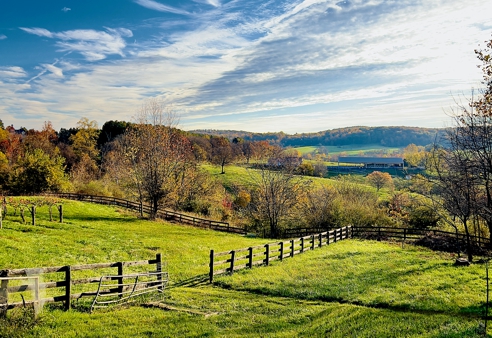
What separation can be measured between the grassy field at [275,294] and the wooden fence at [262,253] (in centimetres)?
65

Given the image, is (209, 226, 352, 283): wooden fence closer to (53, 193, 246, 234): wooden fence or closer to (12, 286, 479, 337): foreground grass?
(12, 286, 479, 337): foreground grass

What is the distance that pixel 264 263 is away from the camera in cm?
1862

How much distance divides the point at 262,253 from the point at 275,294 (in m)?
6.61

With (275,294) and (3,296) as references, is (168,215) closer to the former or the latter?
(275,294)

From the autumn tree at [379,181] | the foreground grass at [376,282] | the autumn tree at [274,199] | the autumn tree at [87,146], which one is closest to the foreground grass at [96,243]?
the foreground grass at [376,282]

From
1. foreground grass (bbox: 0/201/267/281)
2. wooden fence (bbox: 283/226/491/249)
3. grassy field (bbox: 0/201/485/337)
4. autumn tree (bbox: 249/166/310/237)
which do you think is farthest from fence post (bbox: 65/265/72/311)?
autumn tree (bbox: 249/166/310/237)

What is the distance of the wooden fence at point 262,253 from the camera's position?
16.2 meters

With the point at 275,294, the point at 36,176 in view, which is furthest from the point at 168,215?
the point at 275,294

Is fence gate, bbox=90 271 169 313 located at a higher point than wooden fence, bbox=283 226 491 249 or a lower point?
higher

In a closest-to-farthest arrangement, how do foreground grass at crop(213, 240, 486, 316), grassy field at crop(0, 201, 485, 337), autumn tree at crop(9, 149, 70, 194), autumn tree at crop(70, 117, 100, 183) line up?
grassy field at crop(0, 201, 485, 337) < foreground grass at crop(213, 240, 486, 316) < autumn tree at crop(9, 149, 70, 194) < autumn tree at crop(70, 117, 100, 183)

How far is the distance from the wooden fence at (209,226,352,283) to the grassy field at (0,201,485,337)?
25.5 inches

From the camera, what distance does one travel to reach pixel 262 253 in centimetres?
1978

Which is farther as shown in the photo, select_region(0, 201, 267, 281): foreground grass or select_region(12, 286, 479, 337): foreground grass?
select_region(0, 201, 267, 281): foreground grass

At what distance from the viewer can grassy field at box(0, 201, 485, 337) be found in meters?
8.20
